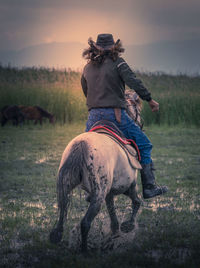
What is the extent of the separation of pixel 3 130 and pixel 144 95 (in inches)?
520

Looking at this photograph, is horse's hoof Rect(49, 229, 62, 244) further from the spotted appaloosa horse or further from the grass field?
the grass field

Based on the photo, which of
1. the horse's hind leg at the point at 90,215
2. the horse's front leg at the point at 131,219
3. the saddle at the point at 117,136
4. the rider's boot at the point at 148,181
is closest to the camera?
the horse's hind leg at the point at 90,215

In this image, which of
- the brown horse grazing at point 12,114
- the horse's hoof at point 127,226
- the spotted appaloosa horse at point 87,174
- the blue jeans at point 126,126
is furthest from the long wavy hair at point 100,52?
the brown horse grazing at point 12,114

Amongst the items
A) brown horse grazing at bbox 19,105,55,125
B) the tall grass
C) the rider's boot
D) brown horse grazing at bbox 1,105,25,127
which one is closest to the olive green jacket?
the rider's boot

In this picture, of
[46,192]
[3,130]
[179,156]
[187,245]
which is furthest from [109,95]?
[3,130]

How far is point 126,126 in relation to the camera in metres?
4.56

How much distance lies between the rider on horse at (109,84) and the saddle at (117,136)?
0.11 m

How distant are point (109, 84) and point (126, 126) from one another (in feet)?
1.65

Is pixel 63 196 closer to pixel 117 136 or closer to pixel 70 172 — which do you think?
pixel 70 172

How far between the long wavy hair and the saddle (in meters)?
0.68

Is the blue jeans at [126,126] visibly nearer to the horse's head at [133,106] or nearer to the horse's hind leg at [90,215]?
the horse's head at [133,106]

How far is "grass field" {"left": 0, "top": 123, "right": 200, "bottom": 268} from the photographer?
403 centimetres

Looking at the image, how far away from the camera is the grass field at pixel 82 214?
4.03 metres

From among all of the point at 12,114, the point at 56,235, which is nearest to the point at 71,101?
the point at 12,114
